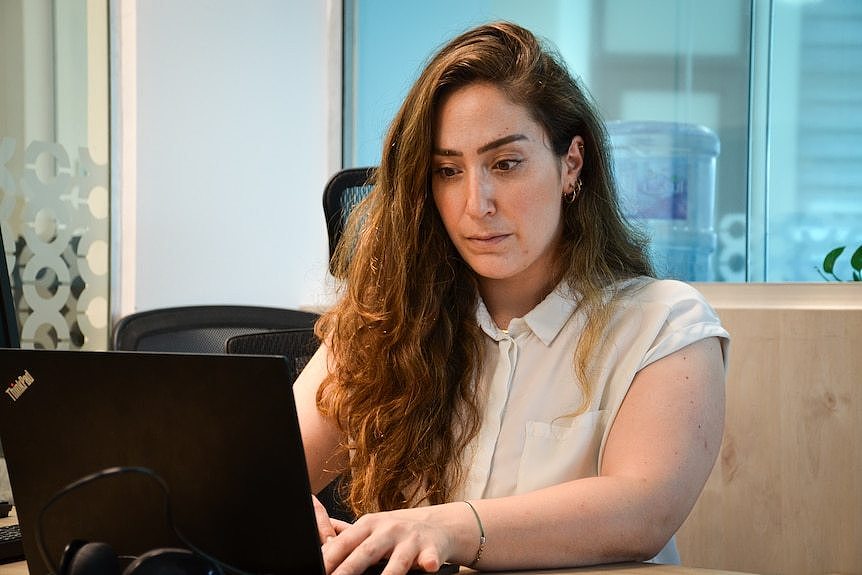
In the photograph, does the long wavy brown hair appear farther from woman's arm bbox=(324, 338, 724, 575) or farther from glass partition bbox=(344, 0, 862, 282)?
glass partition bbox=(344, 0, 862, 282)

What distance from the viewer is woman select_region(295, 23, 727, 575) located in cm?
142

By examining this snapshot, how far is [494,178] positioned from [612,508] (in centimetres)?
55

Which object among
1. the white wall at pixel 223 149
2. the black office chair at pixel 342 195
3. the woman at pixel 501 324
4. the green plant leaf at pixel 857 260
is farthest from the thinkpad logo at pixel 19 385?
the green plant leaf at pixel 857 260

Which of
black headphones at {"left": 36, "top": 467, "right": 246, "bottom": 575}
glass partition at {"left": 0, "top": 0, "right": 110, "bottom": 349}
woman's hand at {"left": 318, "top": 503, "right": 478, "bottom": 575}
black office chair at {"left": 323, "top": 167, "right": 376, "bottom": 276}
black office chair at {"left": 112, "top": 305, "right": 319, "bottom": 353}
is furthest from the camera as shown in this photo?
glass partition at {"left": 0, "top": 0, "right": 110, "bottom": 349}

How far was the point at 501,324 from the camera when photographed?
5.31ft

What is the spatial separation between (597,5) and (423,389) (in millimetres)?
2273

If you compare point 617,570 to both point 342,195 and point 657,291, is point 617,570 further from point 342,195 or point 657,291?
point 342,195

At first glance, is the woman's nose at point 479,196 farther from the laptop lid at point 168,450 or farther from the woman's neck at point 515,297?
the laptop lid at point 168,450

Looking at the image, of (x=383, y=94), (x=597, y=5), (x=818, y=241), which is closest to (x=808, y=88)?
(x=818, y=241)

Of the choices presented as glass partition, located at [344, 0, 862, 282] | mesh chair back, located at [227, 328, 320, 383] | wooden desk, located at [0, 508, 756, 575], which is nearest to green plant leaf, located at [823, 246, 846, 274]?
glass partition, located at [344, 0, 862, 282]

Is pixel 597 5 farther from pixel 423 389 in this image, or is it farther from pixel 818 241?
pixel 423 389

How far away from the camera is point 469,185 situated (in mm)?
1526

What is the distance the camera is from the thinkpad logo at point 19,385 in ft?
3.22

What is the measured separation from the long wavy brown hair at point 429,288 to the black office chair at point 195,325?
0.80 metres
